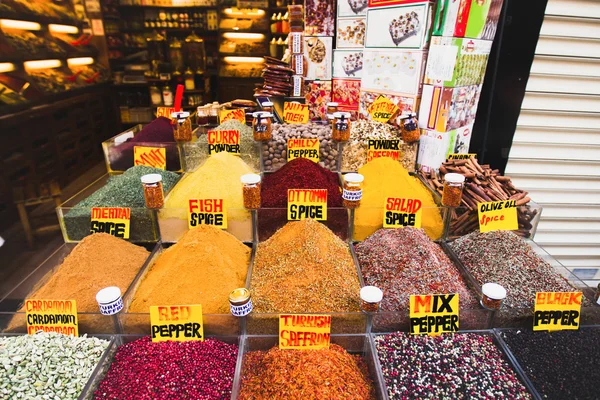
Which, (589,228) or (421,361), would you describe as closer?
(421,361)

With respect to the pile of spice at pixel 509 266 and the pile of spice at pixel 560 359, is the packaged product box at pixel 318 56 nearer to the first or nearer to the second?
the pile of spice at pixel 509 266

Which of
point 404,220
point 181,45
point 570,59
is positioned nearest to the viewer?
point 404,220

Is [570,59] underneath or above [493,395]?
above

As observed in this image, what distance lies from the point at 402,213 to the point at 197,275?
94cm

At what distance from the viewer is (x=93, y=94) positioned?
5.25 metres

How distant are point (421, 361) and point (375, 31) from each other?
1.92 meters

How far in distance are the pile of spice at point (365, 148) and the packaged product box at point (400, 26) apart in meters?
0.49

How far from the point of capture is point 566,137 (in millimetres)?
2369

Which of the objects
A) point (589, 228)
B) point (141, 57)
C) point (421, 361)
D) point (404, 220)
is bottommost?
point (589, 228)

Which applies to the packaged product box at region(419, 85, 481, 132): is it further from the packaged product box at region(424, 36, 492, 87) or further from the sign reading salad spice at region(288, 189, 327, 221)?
the sign reading salad spice at region(288, 189, 327, 221)

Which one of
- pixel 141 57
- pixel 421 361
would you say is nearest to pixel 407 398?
pixel 421 361

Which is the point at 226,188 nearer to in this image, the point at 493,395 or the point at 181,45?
the point at 493,395

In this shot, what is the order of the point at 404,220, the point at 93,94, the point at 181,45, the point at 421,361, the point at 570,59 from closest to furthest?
the point at 421,361 < the point at 404,220 < the point at 570,59 < the point at 93,94 < the point at 181,45

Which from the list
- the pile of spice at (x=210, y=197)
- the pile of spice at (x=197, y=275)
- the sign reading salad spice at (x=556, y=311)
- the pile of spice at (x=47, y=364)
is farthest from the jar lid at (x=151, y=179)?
the sign reading salad spice at (x=556, y=311)
